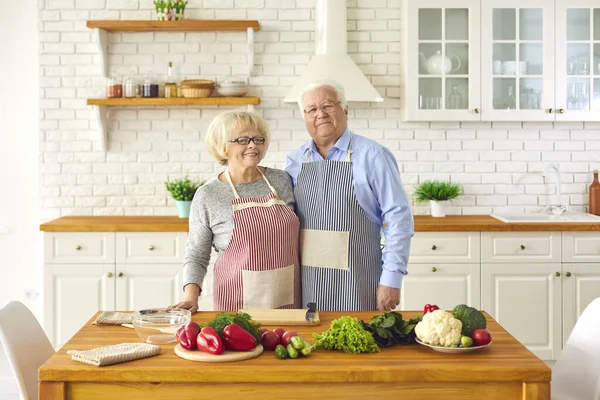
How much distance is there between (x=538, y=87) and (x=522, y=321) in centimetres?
165

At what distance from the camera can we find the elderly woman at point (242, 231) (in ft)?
10.4

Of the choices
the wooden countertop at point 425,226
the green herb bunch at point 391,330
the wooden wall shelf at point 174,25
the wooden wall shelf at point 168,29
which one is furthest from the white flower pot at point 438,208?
the green herb bunch at point 391,330

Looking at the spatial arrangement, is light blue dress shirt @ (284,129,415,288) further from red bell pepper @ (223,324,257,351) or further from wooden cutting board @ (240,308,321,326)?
red bell pepper @ (223,324,257,351)

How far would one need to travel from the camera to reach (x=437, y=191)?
5.43 m

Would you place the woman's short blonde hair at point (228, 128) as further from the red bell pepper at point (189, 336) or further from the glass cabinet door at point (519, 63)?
the glass cabinet door at point (519, 63)

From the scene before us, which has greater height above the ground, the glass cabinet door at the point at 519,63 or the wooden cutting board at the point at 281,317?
the glass cabinet door at the point at 519,63

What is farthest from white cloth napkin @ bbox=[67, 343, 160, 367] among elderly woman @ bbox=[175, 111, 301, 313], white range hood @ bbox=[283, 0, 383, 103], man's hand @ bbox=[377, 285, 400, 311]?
white range hood @ bbox=[283, 0, 383, 103]

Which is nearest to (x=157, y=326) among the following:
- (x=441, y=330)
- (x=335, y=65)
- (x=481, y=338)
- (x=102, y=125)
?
(x=441, y=330)

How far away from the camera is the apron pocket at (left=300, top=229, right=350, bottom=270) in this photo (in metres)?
3.31

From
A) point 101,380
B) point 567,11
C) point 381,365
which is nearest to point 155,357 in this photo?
point 101,380

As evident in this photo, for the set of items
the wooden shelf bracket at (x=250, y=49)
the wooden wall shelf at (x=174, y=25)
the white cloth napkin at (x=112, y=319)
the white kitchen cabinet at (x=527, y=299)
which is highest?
the wooden wall shelf at (x=174, y=25)

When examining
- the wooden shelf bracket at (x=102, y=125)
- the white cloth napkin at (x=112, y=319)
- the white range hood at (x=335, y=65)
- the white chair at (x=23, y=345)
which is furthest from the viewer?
the wooden shelf bracket at (x=102, y=125)

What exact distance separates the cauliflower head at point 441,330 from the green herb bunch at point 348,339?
0.17m

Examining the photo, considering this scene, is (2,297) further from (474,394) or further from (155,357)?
(474,394)
